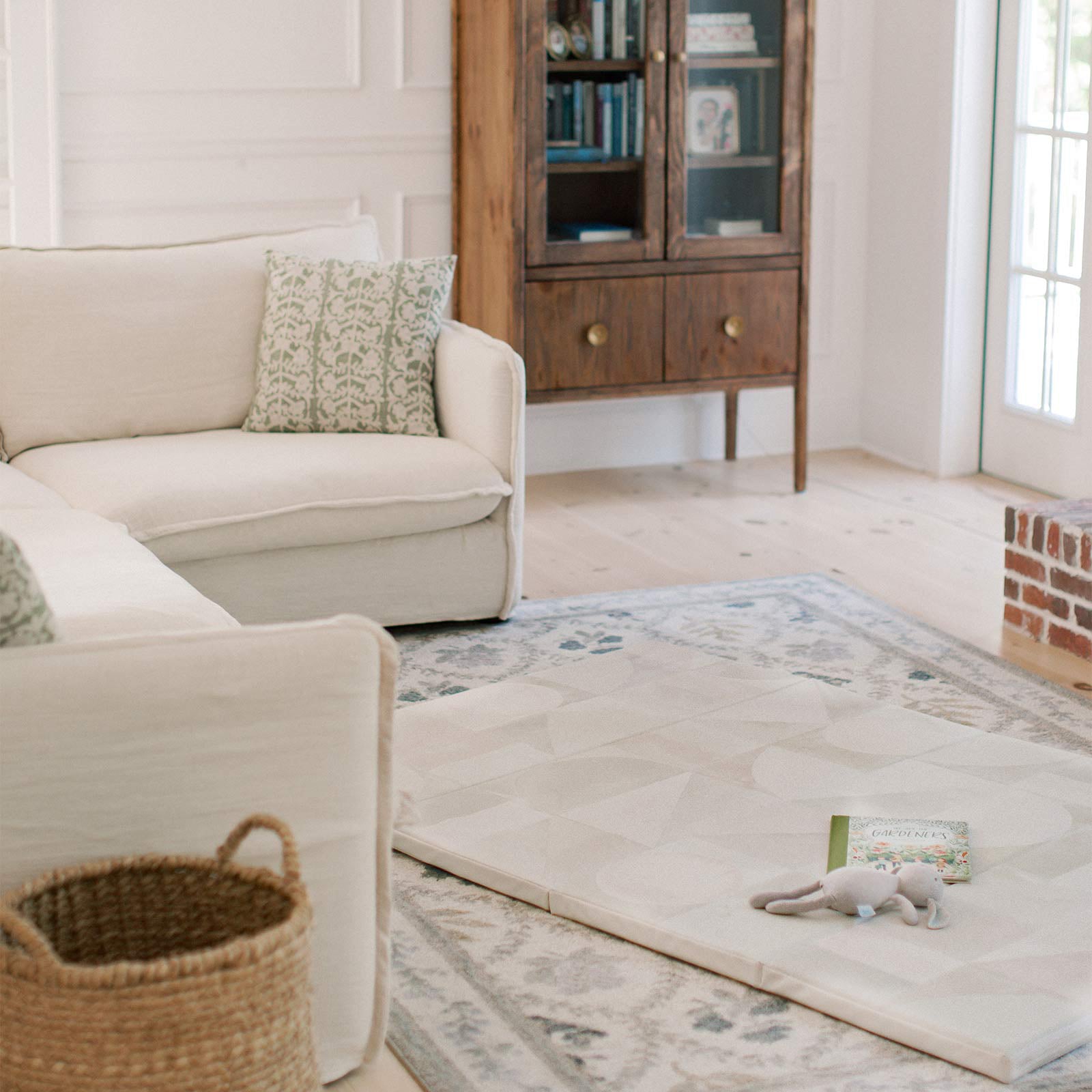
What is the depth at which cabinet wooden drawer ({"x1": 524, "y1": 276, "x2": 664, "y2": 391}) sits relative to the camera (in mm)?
4320

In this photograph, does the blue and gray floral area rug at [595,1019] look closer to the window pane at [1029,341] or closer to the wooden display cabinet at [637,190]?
the wooden display cabinet at [637,190]

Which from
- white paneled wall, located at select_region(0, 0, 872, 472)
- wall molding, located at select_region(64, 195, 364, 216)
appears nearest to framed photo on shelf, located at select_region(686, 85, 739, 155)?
white paneled wall, located at select_region(0, 0, 872, 472)

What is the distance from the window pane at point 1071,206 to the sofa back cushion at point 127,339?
2.09 m

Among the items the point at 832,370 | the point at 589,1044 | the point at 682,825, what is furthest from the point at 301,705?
the point at 832,370

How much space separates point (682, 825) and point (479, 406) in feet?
4.00

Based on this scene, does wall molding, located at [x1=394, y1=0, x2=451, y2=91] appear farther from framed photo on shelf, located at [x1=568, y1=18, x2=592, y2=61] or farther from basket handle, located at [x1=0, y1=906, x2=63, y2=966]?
basket handle, located at [x1=0, y1=906, x2=63, y2=966]

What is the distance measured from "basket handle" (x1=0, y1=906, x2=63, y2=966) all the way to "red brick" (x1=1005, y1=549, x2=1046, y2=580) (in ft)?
7.74

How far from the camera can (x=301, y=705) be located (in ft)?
5.48

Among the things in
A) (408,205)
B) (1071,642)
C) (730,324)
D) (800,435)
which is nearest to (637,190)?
(730,324)

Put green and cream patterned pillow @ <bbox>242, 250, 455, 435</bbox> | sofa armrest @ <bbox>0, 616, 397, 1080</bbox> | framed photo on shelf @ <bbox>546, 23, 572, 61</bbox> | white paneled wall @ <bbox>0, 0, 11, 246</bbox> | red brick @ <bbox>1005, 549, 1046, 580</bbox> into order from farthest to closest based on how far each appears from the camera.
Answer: framed photo on shelf @ <bbox>546, 23, 572, 61</bbox>, white paneled wall @ <bbox>0, 0, 11, 246</bbox>, green and cream patterned pillow @ <bbox>242, 250, 455, 435</bbox>, red brick @ <bbox>1005, 549, 1046, 580</bbox>, sofa armrest @ <bbox>0, 616, 397, 1080</bbox>

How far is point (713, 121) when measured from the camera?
14.4 feet

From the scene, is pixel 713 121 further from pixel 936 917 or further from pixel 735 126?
pixel 936 917

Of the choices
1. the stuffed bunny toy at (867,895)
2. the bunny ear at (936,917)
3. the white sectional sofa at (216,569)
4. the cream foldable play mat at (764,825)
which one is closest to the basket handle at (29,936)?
the white sectional sofa at (216,569)

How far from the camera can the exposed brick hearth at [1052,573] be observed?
320 centimetres
